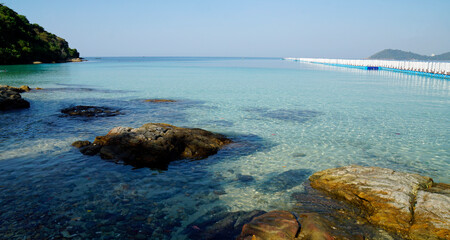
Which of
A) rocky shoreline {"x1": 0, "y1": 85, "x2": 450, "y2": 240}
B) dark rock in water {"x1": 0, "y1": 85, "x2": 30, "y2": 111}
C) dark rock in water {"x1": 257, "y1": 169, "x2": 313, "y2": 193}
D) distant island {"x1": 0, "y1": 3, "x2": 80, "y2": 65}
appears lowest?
dark rock in water {"x1": 257, "y1": 169, "x2": 313, "y2": 193}

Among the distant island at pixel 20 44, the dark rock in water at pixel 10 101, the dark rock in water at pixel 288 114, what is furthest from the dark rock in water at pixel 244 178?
the distant island at pixel 20 44

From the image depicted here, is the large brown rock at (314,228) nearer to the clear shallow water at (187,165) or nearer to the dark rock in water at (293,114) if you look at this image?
the clear shallow water at (187,165)

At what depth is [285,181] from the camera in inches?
300

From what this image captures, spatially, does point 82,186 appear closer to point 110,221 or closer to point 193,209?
point 110,221

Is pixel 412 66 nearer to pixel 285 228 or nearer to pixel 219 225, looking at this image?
pixel 285 228

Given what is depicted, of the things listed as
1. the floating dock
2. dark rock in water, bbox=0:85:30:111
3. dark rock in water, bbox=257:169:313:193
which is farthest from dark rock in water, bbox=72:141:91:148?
the floating dock

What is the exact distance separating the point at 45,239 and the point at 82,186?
7.34ft

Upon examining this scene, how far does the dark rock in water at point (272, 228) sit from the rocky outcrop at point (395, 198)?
1765 millimetres

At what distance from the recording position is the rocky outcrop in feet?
16.6

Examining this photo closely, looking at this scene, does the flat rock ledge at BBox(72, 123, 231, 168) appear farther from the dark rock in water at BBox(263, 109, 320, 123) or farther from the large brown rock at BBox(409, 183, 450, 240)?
the dark rock in water at BBox(263, 109, 320, 123)

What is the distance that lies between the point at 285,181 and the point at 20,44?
99.3 meters

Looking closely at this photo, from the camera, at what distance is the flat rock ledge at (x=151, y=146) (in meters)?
8.77

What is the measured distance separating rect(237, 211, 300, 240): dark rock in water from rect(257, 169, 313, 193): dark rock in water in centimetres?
180

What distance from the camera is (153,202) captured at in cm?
636
